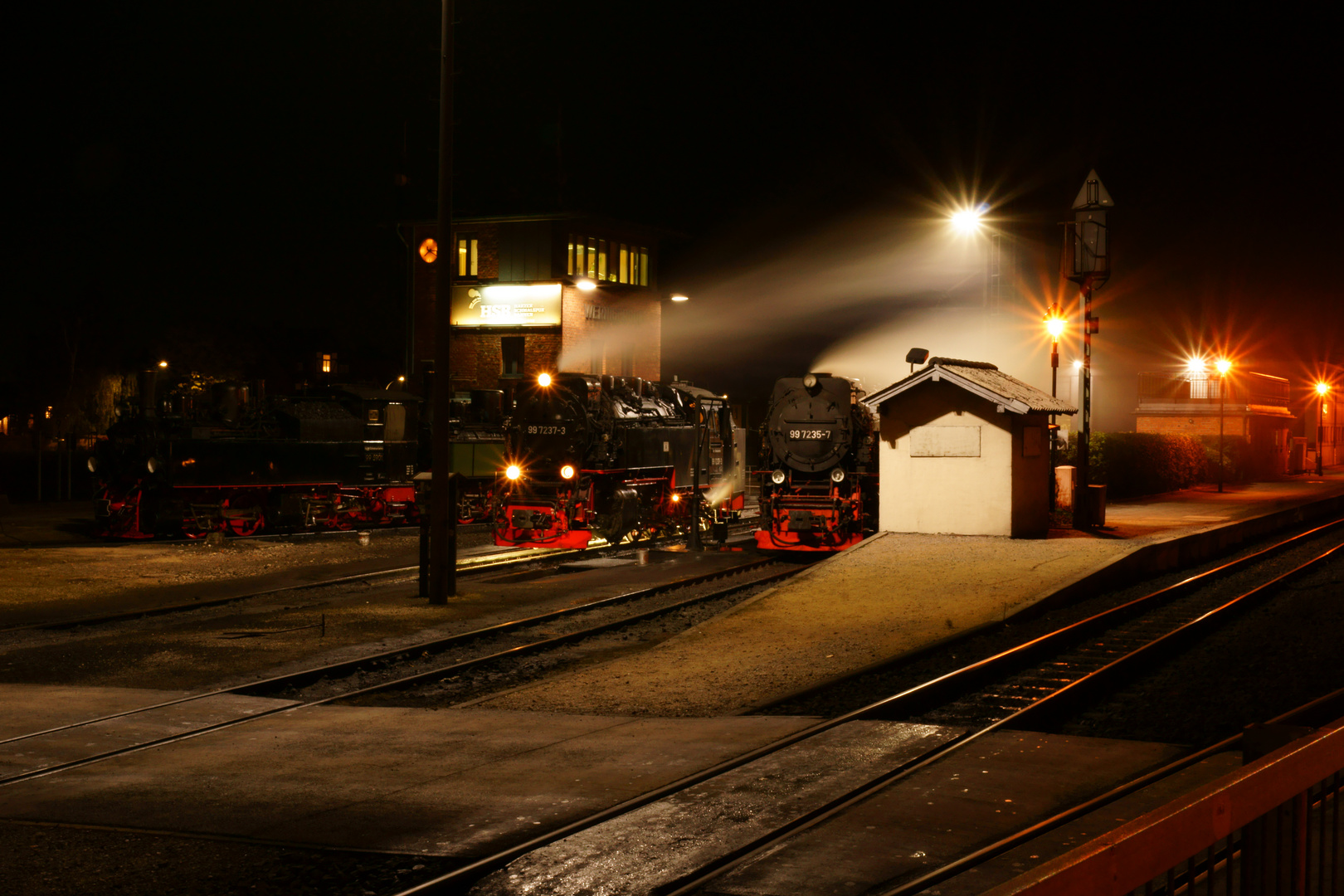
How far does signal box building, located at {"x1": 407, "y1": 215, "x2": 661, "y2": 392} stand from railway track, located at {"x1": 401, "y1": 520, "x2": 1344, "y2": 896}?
1314 inches

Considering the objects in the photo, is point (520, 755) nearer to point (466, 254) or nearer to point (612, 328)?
point (466, 254)

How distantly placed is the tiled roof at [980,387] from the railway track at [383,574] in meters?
5.55

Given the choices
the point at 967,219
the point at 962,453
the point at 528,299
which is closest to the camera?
the point at 962,453

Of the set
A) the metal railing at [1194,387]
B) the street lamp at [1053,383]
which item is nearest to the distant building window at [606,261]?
the metal railing at [1194,387]

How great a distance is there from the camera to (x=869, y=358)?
37906mm

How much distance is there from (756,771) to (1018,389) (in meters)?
13.9

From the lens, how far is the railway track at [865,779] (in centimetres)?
494

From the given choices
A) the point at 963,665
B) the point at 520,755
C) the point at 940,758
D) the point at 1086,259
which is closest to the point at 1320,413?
the point at 1086,259

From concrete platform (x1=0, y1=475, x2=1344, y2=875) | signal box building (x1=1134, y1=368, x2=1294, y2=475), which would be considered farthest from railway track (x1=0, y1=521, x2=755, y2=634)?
signal box building (x1=1134, y1=368, x2=1294, y2=475)

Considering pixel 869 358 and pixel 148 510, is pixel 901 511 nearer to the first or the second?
pixel 148 510

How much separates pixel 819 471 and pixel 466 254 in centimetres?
2944

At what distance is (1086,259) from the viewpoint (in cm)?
2008

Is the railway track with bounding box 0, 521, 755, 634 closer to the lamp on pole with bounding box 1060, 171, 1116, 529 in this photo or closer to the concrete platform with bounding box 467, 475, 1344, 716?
the concrete platform with bounding box 467, 475, 1344, 716

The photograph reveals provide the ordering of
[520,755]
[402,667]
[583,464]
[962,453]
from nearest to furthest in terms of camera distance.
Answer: [520,755] → [402,667] → [962,453] → [583,464]
